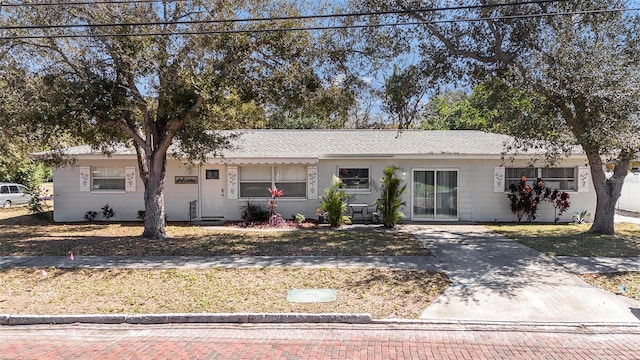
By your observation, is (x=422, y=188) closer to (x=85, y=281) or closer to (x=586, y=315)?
(x=586, y=315)

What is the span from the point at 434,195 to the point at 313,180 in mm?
5011

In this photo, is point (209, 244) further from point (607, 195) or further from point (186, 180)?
point (607, 195)

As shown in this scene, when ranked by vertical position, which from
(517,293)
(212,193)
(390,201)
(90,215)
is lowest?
(517,293)

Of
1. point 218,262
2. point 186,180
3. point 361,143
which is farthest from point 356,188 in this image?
point 218,262

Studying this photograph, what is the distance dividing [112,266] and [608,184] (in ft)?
47.5

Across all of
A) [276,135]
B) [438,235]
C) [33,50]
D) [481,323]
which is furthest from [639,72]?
[33,50]

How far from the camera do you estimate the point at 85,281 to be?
8.39 meters

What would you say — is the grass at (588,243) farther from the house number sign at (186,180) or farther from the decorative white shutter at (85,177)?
the decorative white shutter at (85,177)

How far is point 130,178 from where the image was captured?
698 inches

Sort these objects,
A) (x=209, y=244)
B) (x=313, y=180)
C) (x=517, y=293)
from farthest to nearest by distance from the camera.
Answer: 1. (x=313, y=180)
2. (x=209, y=244)
3. (x=517, y=293)

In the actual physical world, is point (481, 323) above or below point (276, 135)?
below

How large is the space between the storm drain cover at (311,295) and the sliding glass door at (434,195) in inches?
414

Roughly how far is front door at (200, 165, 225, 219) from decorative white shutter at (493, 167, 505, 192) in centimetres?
1112

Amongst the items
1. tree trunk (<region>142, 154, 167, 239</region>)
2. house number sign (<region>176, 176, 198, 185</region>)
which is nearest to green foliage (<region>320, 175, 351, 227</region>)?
tree trunk (<region>142, 154, 167, 239</region>)
